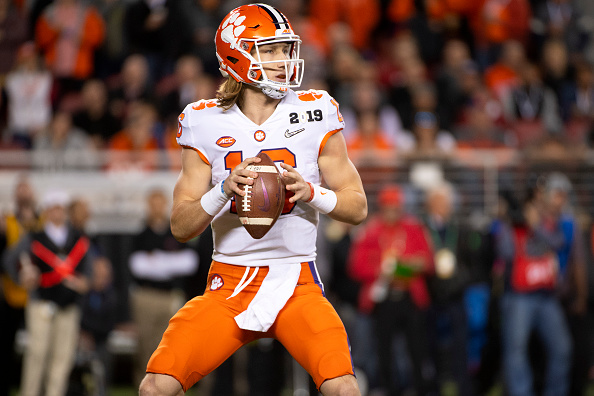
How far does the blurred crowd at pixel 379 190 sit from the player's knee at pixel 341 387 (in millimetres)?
4321

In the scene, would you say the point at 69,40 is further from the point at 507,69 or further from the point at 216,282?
the point at 216,282

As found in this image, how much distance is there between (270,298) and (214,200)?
53cm

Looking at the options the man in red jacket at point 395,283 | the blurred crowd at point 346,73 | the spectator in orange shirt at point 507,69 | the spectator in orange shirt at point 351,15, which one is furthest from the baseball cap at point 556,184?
the spectator in orange shirt at point 351,15

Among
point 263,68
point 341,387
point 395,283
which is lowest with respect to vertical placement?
point 395,283

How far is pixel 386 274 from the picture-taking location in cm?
823

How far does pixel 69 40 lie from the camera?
A: 11562 mm

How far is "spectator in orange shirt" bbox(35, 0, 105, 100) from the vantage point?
11.5 metres

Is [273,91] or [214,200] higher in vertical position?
[273,91]

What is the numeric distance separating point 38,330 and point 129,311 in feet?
5.51

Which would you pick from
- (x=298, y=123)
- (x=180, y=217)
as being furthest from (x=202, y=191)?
(x=298, y=123)

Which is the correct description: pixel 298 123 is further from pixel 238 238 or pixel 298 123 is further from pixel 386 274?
pixel 386 274

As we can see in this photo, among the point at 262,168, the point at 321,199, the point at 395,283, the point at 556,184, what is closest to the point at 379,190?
the point at 395,283

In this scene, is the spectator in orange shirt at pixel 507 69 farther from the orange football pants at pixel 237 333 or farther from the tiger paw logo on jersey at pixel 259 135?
the orange football pants at pixel 237 333

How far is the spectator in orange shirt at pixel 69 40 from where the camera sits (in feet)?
37.7
